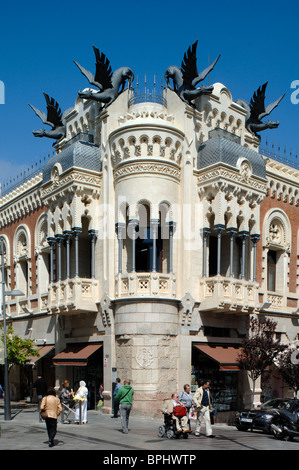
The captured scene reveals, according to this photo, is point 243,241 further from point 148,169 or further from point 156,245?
point 148,169

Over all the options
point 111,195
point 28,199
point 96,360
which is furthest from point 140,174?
point 28,199

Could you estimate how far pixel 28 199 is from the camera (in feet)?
120

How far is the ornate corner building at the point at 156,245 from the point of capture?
25969mm

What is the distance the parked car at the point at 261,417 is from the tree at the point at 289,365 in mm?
4628

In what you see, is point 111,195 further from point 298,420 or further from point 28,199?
point 298,420

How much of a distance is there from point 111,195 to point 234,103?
29.4ft

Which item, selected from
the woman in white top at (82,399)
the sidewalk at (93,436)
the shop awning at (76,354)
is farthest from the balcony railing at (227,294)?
the woman in white top at (82,399)

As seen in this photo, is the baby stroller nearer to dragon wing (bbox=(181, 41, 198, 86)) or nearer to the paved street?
the paved street

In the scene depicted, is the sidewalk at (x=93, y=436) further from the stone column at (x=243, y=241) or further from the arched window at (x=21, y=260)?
the arched window at (x=21, y=260)

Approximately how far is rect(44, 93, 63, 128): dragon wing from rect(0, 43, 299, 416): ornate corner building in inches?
83.0

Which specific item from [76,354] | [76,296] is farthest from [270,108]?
[76,354]

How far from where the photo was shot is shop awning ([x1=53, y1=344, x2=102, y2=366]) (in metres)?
27.2

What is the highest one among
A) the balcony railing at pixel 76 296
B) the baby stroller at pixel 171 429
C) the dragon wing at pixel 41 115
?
the dragon wing at pixel 41 115

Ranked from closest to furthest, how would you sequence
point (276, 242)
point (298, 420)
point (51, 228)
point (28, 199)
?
point (298, 420) → point (51, 228) → point (276, 242) → point (28, 199)
